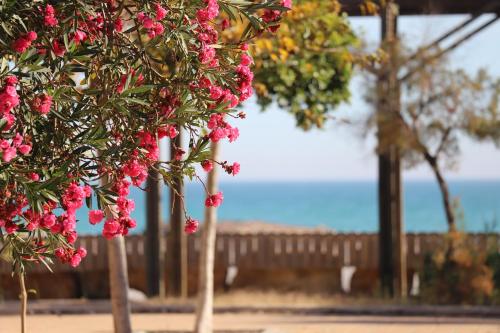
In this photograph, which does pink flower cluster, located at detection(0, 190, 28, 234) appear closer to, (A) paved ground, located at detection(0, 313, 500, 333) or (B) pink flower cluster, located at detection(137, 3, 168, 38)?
(B) pink flower cluster, located at detection(137, 3, 168, 38)

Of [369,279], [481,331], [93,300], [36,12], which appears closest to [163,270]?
[93,300]

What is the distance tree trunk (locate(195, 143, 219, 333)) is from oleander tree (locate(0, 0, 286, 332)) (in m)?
5.76

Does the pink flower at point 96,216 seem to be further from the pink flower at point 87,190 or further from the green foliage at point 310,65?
the green foliage at point 310,65

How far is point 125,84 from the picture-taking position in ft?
19.9

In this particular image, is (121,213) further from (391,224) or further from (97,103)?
(391,224)

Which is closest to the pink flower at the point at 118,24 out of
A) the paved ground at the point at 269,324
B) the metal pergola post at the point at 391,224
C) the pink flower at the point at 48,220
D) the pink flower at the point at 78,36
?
the pink flower at the point at 78,36

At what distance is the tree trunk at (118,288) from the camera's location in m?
11.3

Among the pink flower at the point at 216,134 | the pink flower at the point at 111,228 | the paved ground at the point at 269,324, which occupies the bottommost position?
the paved ground at the point at 269,324

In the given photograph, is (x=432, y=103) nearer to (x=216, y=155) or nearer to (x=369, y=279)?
(x=369, y=279)

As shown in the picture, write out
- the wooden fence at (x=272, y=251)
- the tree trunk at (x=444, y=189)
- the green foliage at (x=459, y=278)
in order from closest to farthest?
the green foliage at (x=459, y=278), the wooden fence at (x=272, y=251), the tree trunk at (x=444, y=189)

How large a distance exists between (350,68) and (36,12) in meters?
8.91

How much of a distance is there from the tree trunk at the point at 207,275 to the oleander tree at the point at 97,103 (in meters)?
5.76

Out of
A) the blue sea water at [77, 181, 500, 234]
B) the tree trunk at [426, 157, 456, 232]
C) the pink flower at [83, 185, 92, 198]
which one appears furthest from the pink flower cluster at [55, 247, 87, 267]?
the blue sea water at [77, 181, 500, 234]

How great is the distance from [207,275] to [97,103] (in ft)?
21.9
